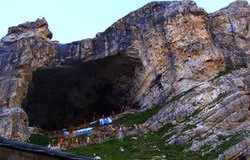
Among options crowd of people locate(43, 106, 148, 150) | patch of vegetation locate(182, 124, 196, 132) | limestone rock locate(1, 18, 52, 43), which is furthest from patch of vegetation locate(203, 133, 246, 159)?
limestone rock locate(1, 18, 52, 43)

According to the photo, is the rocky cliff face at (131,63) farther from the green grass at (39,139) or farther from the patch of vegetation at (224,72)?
the green grass at (39,139)

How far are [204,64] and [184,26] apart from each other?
6025mm

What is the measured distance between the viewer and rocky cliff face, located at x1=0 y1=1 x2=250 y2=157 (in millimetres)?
45625

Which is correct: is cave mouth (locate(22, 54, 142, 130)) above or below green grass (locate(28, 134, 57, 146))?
above

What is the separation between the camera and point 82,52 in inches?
2058

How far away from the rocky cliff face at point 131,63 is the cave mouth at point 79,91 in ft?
0.42

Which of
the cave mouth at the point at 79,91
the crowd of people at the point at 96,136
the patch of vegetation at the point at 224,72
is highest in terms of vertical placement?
the cave mouth at the point at 79,91

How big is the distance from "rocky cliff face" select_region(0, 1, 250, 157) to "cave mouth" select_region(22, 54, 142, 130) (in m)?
0.13

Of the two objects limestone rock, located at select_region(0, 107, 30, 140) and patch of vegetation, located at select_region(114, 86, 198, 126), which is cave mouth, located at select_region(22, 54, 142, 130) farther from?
limestone rock, located at select_region(0, 107, 30, 140)

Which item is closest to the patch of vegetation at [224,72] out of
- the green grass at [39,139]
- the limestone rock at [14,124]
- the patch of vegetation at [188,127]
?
the patch of vegetation at [188,127]

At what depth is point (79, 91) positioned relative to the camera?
55688 millimetres

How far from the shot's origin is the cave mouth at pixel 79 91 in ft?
171

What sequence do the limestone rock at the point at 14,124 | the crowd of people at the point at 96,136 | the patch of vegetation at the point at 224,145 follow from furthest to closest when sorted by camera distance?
the limestone rock at the point at 14,124, the crowd of people at the point at 96,136, the patch of vegetation at the point at 224,145

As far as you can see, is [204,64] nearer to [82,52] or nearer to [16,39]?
[82,52]
